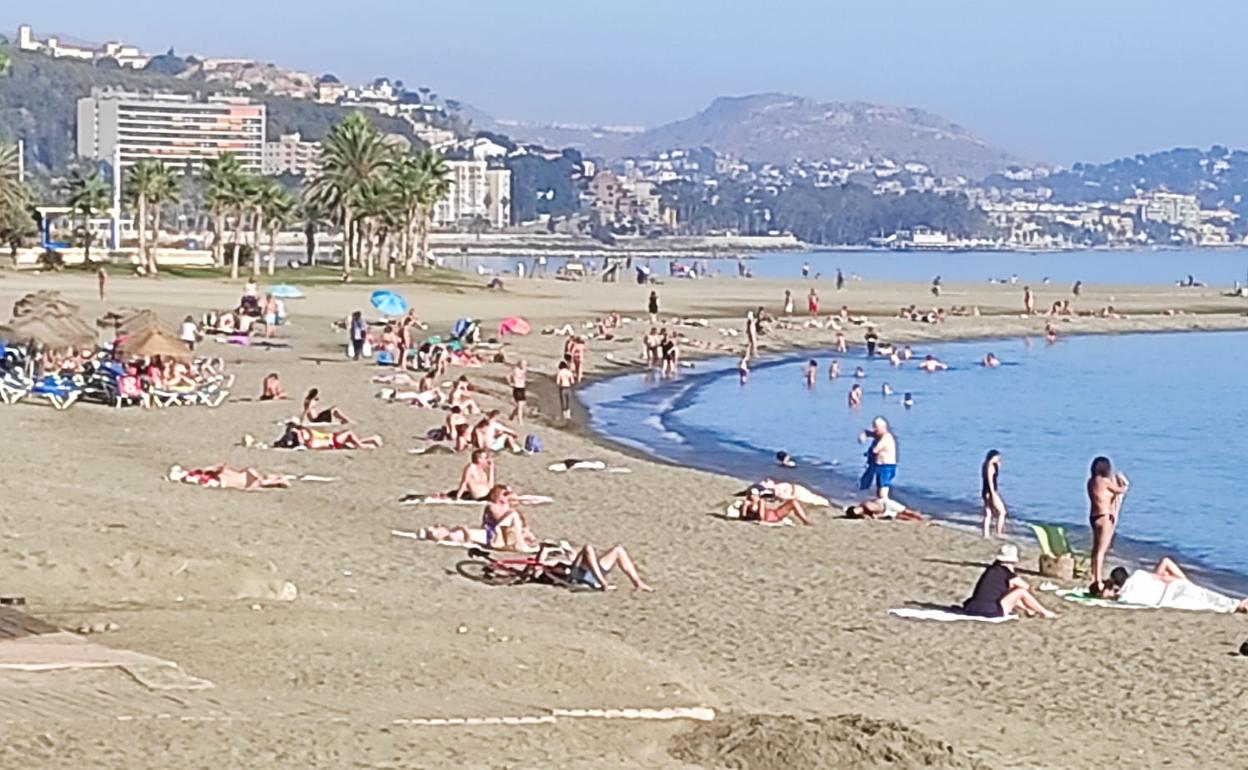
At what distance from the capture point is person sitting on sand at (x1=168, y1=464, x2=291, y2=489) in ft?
65.8

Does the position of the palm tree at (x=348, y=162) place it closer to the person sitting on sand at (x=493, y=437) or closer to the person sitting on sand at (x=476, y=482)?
the person sitting on sand at (x=493, y=437)

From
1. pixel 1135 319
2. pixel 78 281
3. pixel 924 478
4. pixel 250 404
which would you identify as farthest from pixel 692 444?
pixel 1135 319

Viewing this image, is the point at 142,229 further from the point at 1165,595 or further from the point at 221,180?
the point at 1165,595

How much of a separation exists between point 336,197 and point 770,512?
66.2 meters

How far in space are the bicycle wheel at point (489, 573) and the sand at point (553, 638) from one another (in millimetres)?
153

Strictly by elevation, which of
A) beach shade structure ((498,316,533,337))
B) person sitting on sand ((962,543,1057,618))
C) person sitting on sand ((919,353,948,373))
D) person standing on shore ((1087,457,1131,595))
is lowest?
person sitting on sand ((919,353,948,373))

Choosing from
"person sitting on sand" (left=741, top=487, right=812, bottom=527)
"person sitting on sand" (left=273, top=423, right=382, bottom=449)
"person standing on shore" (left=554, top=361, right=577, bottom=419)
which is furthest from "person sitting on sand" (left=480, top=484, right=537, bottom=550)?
"person standing on shore" (left=554, top=361, right=577, bottom=419)

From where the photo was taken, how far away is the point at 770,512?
1995cm

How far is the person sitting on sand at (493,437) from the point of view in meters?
23.9

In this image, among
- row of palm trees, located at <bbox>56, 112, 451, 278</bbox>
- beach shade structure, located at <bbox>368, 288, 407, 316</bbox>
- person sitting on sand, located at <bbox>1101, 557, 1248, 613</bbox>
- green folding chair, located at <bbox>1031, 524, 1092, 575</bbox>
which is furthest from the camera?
row of palm trees, located at <bbox>56, 112, 451, 278</bbox>

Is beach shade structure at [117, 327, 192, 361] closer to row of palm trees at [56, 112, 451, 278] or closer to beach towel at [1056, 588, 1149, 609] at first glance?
beach towel at [1056, 588, 1149, 609]

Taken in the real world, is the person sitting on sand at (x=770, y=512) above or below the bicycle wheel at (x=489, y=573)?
below

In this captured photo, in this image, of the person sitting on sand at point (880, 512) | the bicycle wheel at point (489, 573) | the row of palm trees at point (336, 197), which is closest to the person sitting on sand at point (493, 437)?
the person sitting on sand at point (880, 512)

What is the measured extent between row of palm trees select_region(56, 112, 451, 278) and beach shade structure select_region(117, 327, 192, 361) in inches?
1810
